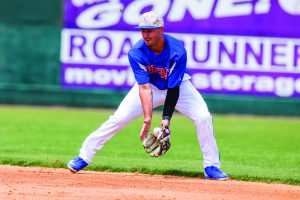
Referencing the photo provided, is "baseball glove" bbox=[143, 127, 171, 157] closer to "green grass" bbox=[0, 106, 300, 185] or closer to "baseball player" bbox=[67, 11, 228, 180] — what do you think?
"baseball player" bbox=[67, 11, 228, 180]

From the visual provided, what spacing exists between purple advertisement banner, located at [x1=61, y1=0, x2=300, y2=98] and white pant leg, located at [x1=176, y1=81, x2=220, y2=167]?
26.3 ft

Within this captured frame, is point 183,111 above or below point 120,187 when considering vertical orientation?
above

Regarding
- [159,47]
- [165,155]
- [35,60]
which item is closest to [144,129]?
[159,47]

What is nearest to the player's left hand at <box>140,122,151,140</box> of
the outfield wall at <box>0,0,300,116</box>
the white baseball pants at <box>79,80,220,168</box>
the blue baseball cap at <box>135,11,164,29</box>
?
the white baseball pants at <box>79,80,220,168</box>

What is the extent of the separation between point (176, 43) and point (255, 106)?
32.4 feet

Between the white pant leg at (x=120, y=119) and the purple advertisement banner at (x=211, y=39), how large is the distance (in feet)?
26.3

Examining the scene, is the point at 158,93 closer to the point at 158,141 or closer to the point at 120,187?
the point at 158,141

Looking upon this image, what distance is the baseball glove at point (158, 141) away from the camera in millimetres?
8586

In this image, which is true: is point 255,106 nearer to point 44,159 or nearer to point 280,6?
point 280,6

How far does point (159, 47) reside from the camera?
8.64 meters

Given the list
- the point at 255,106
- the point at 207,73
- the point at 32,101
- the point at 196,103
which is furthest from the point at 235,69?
the point at 196,103

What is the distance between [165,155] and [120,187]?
3.41 meters

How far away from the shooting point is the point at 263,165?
34.8 ft

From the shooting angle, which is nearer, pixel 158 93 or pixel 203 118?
pixel 203 118
